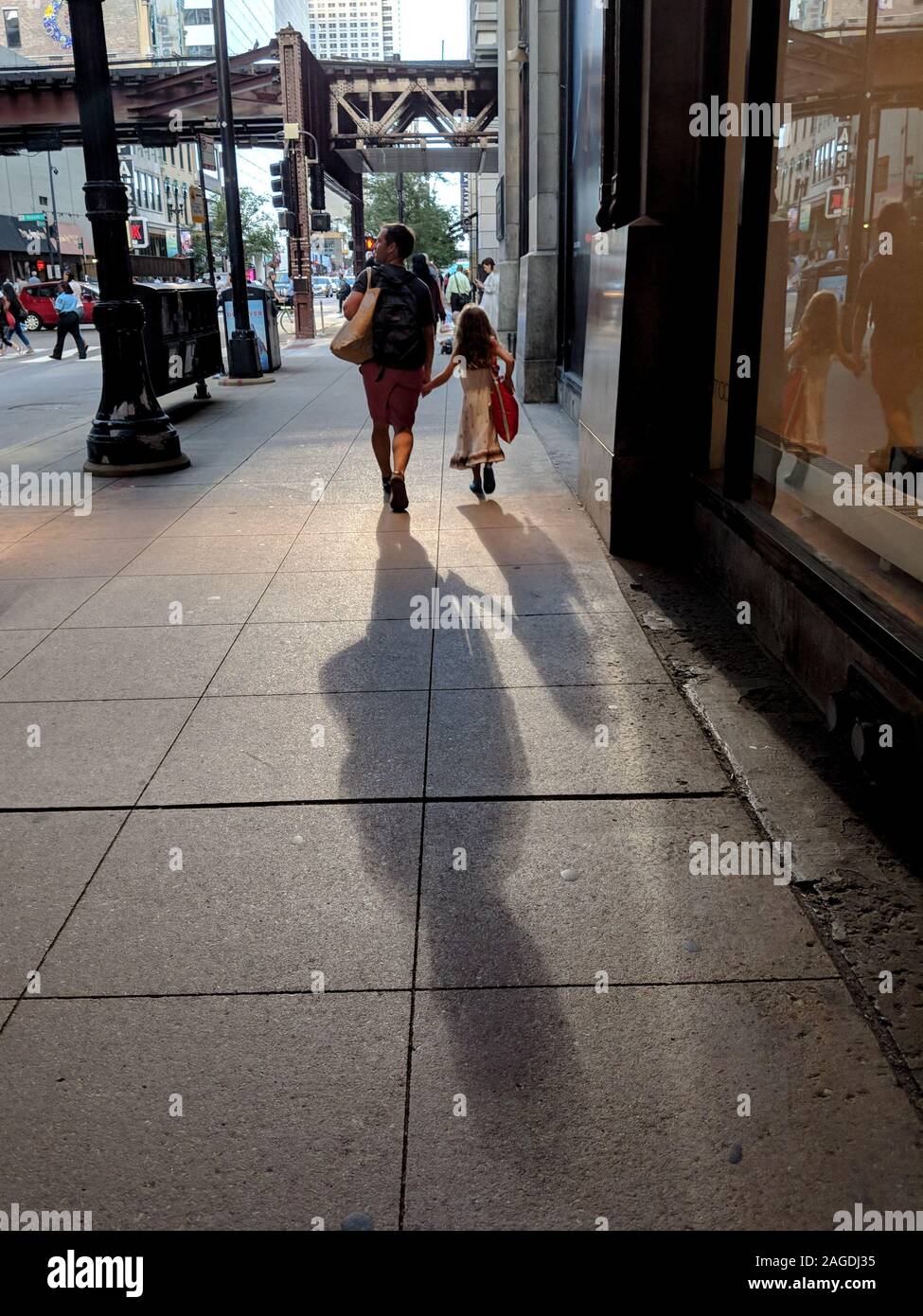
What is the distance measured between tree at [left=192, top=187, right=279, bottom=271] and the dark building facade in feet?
227

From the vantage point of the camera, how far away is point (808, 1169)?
2361 millimetres

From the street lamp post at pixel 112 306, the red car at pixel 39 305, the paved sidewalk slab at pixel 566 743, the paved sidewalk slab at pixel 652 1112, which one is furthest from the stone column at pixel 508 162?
the red car at pixel 39 305

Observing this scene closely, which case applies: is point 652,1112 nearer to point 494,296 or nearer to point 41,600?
point 41,600

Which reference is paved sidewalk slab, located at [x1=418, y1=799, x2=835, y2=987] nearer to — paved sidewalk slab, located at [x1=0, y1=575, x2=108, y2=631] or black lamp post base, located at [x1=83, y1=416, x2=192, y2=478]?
paved sidewalk slab, located at [x1=0, y1=575, x2=108, y2=631]

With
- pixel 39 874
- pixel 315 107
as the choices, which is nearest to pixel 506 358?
pixel 39 874

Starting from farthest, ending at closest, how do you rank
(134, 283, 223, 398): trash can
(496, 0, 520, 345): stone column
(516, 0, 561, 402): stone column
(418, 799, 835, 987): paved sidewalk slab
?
(496, 0, 520, 345): stone column < (516, 0, 561, 402): stone column < (134, 283, 223, 398): trash can < (418, 799, 835, 987): paved sidewalk slab

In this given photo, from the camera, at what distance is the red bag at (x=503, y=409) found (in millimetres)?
8992

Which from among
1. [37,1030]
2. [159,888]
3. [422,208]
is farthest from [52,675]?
[422,208]

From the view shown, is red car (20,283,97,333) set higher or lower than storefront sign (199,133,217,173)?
lower

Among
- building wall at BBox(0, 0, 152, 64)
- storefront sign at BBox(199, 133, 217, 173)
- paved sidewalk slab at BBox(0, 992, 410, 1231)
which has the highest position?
building wall at BBox(0, 0, 152, 64)

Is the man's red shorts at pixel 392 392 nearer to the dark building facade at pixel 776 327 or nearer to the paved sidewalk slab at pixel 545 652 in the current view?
the dark building facade at pixel 776 327

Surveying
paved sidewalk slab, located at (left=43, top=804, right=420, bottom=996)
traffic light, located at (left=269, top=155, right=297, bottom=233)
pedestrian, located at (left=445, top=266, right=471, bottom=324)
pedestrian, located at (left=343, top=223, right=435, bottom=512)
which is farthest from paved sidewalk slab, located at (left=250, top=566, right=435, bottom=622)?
pedestrian, located at (left=445, top=266, right=471, bottom=324)

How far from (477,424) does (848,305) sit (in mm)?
4359

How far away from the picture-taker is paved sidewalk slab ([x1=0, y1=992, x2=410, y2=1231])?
2322 mm
